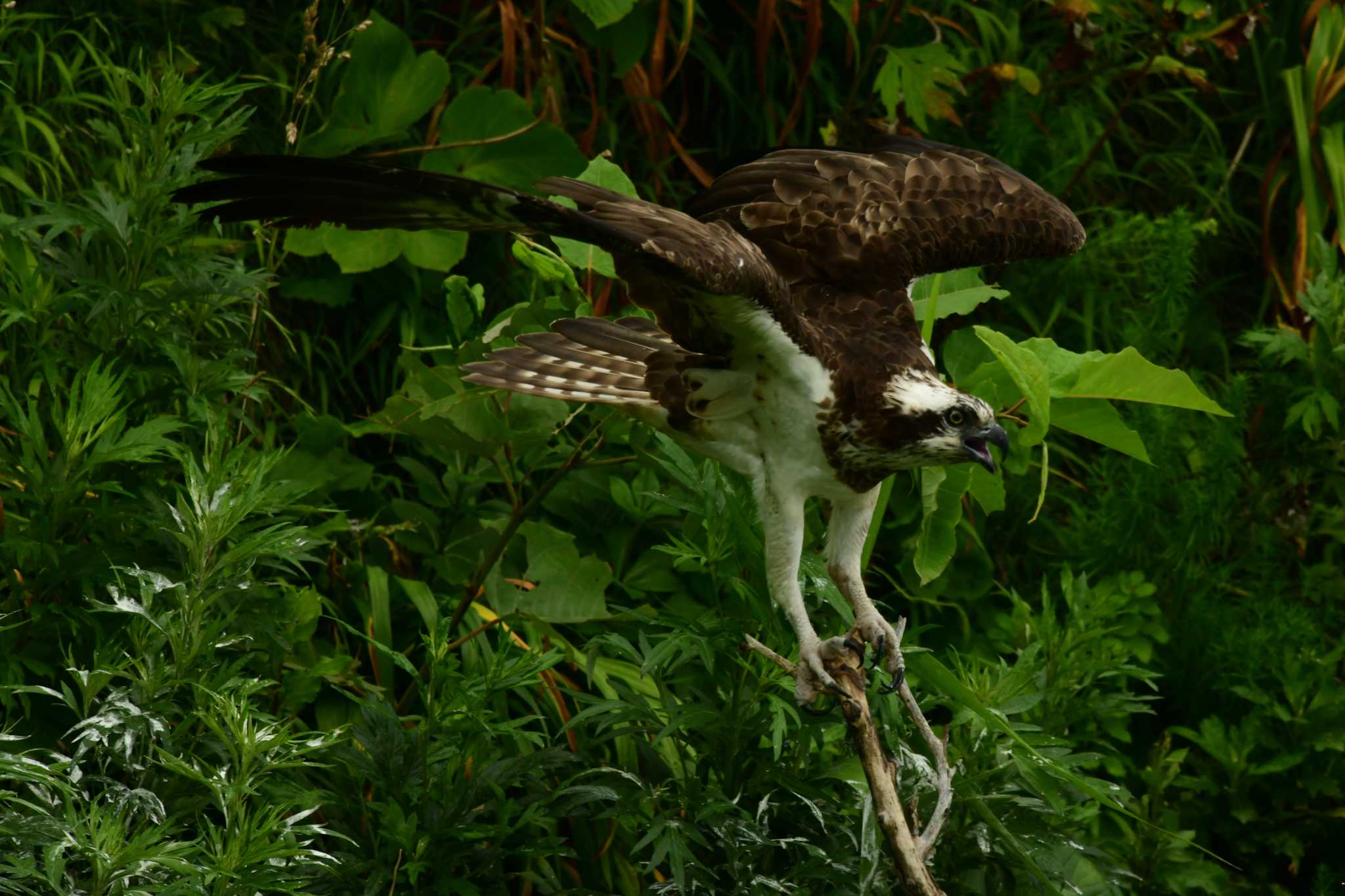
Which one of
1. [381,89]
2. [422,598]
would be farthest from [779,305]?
[381,89]

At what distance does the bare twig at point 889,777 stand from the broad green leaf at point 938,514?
556 millimetres

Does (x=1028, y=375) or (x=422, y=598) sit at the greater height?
(x=1028, y=375)

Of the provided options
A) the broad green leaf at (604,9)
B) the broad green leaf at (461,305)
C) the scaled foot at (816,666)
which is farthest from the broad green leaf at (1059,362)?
the broad green leaf at (604,9)

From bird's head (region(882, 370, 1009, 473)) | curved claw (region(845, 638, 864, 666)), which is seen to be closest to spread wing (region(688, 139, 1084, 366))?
bird's head (region(882, 370, 1009, 473))

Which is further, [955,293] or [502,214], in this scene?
[955,293]

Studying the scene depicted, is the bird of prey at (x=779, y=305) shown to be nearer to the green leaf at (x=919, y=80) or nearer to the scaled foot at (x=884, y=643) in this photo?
the scaled foot at (x=884, y=643)

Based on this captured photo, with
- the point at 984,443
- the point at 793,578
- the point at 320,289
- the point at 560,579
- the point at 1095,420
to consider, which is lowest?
the point at 560,579

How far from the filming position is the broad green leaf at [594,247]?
3.39m

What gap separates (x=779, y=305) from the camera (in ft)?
8.67

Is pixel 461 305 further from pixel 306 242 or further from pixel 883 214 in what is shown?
pixel 883 214

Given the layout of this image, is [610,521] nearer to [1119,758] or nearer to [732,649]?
[732,649]

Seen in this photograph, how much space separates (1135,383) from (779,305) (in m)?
0.74

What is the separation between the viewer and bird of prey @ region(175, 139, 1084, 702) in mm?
2426

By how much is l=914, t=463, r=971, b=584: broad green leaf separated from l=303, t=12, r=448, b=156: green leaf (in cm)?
179
